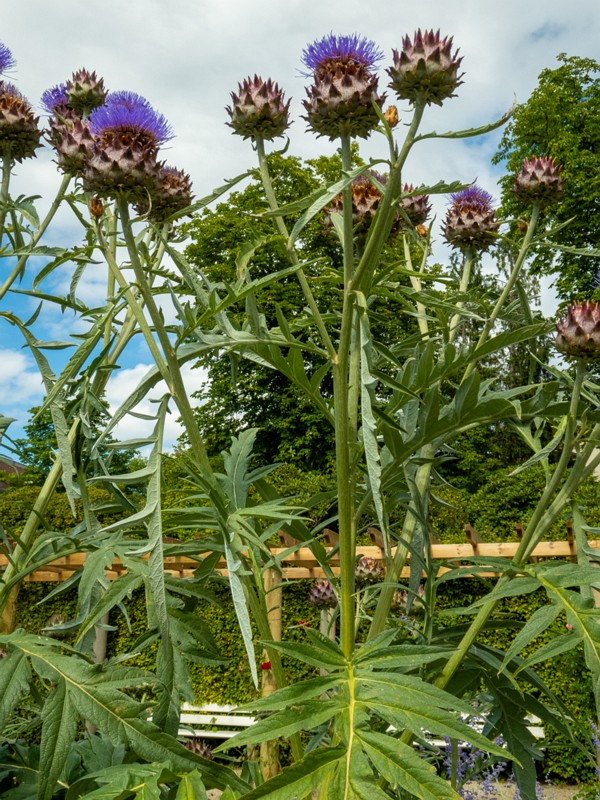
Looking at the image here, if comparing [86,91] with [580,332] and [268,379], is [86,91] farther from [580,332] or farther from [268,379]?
[268,379]

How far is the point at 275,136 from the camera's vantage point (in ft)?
5.96

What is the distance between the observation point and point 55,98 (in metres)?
2.36

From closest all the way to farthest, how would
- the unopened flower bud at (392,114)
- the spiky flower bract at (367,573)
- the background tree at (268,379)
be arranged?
the unopened flower bud at (392,114)
the spiky flower bract at (367,573)
the background tree at (268,379)

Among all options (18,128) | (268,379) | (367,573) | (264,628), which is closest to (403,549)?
(264,628)

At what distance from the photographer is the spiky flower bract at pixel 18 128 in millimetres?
2186

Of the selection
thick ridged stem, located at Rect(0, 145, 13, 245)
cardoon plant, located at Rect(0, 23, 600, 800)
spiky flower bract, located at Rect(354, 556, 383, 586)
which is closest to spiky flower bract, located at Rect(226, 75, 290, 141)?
cardoon plant, located at Rect(0, 23, 600, 800)

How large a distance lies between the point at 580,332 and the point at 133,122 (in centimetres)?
109

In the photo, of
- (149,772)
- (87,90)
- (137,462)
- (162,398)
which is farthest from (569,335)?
(137,462)

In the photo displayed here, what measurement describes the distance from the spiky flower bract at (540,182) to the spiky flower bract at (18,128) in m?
1.39

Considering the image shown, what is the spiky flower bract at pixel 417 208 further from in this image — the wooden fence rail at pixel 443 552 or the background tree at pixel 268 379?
the background tree at pixel 268 379

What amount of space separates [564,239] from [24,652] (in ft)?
46.6

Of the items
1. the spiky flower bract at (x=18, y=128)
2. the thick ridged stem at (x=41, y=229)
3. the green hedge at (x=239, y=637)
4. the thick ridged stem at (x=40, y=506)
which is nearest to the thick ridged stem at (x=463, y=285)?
the thick ridged stem at (x=40, y=506)

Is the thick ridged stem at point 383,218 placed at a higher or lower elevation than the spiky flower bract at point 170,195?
lower

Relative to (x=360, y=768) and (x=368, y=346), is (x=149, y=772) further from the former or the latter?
(x=368, y=346)
